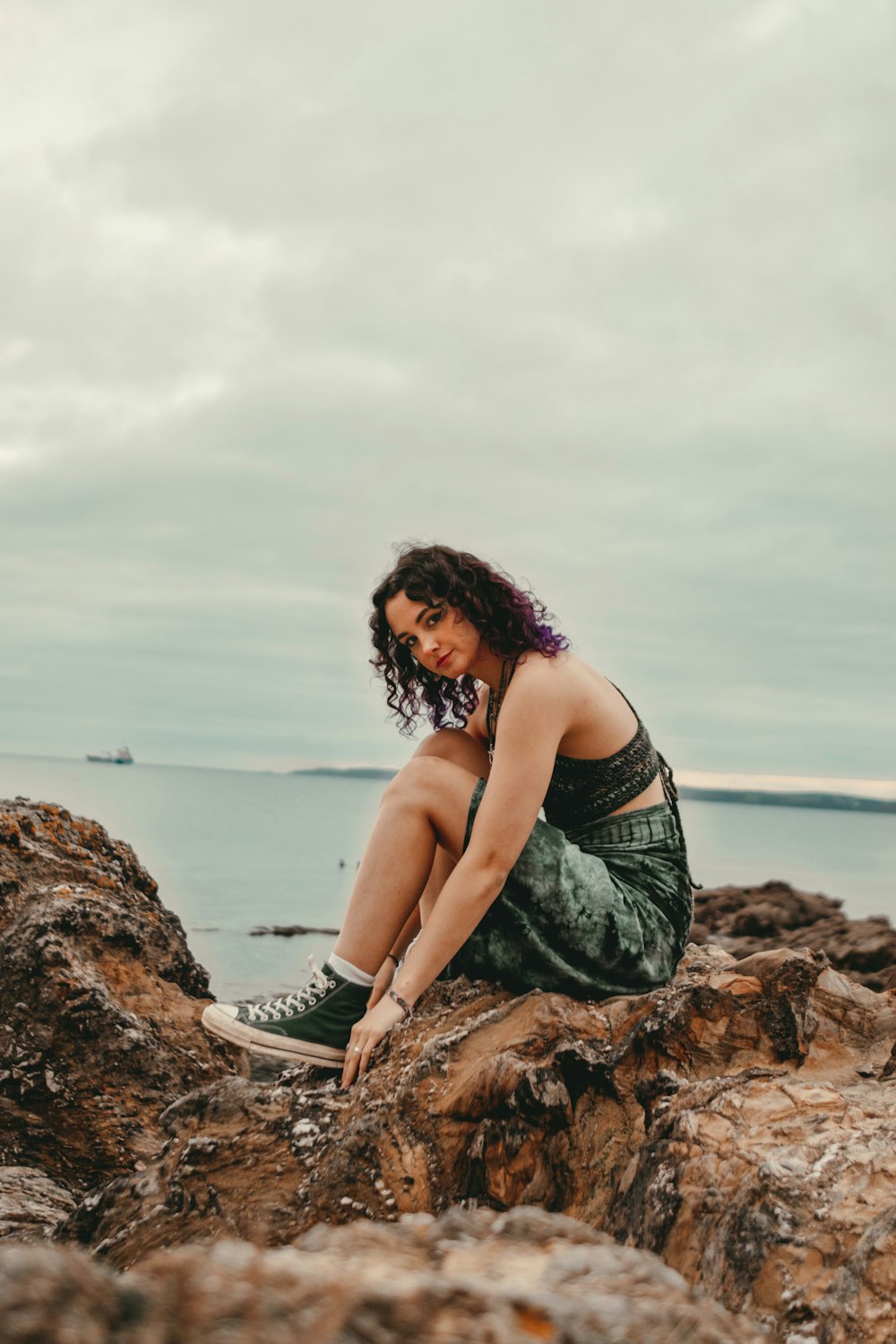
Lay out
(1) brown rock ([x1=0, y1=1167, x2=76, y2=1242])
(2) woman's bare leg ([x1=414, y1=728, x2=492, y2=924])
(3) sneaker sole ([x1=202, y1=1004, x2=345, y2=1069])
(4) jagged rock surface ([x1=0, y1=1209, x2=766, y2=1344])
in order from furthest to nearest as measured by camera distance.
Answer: (2) woman's bare leg ([x1=414, y1=728, x2=492, y2=924]) → (3) sneaker sole ([x1=202, y1=1004, x2=345, y2=1069]) → (1) brown rock ([x1=0, y1=1167, x2=76, y2=1242]) → (4) jagged rock surface ([x1=0, y1=1209, x2=766, y2=1344])

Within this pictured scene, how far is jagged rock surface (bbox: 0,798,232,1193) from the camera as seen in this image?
4359 millimetres

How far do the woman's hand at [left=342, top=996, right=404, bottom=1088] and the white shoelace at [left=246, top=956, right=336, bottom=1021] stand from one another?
0.68ft

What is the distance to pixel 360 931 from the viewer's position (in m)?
3.77

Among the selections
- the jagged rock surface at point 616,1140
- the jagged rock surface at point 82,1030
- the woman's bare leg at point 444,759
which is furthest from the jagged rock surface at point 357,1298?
the jagged rock surface at point 82,1030

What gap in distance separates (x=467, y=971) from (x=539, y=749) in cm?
93

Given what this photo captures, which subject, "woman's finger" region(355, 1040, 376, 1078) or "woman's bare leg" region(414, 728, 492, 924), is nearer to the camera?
"woman's finger" region(355, 1040, 376, 1078)

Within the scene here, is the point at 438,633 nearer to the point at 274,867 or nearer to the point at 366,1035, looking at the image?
the point at 366,1035

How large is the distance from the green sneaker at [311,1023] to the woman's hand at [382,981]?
4 cm

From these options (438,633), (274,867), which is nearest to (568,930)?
(438,633)

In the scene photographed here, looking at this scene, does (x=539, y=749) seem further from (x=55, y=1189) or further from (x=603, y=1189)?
(x=55, y=1189)

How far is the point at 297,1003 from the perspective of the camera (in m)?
3.77

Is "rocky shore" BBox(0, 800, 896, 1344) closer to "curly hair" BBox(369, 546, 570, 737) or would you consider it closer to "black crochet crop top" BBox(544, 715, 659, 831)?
"black crochet crop top" BBox(544, 715, 659, 831)

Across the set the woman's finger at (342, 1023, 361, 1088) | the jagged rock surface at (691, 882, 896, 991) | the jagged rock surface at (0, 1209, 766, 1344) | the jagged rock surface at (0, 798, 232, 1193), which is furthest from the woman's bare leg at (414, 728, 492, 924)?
the jagged rock surface at (691, 882, 896, 991)

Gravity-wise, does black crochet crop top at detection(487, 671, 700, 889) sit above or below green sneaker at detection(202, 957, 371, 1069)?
above
